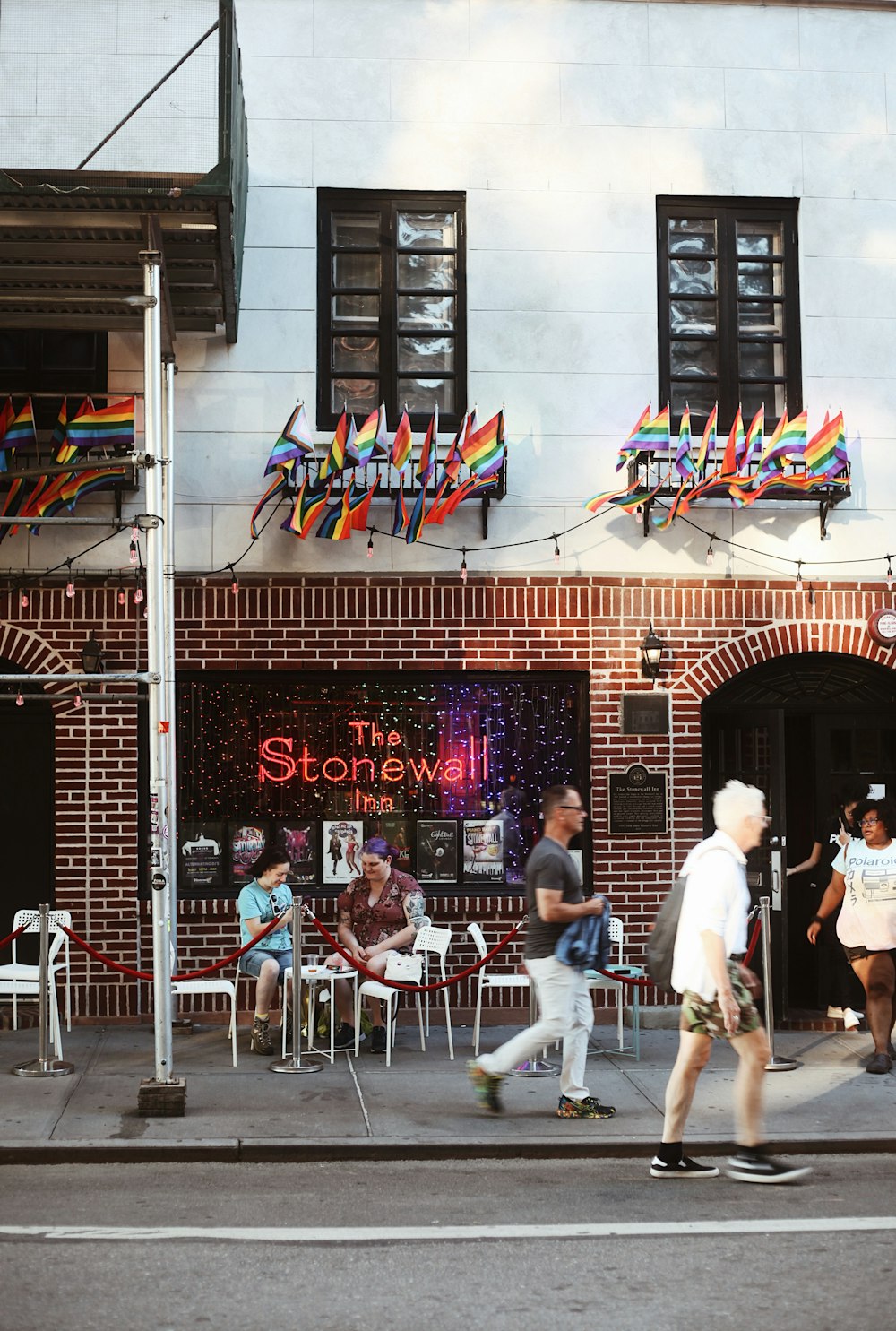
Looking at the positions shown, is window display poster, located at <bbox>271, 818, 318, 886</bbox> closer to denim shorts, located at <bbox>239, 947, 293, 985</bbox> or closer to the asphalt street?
denim shorts, located at <bbox>239, 947, 293, 985</bbox>

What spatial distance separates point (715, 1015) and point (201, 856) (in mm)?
5850

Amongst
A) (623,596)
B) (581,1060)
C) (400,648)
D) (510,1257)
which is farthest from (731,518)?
(510,1257)

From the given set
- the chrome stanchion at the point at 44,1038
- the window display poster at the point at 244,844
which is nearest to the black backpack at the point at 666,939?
the chrome stanchion at the point at 44,1038

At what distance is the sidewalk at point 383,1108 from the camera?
834 centimetres

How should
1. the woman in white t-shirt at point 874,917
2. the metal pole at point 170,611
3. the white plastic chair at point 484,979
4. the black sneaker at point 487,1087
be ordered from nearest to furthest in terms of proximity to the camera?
the black sneaker at point 487,1087 → the woman in white t-shirt at point 874,917 → the white plastic chair at point 484,979 → the metal pole at point 170,611

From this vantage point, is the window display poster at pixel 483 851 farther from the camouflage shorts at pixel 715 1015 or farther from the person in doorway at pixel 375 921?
the camouflage shorts at pixel 715 1015

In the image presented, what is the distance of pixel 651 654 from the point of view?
40.0 feet

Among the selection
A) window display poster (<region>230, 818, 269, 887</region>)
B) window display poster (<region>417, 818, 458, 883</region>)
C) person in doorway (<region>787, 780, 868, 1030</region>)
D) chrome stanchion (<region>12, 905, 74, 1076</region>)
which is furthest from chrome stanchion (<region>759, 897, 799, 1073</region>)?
chrome stanchion (<region>12, 905, 74, 1076</region>)

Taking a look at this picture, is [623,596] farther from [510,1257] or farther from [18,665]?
[510,1257]

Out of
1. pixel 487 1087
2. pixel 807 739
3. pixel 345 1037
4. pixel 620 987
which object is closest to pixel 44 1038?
pixel 345 1037

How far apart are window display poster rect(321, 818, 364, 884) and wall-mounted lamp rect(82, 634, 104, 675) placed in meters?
2.20

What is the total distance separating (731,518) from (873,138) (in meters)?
3.49

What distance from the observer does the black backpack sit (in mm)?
7605

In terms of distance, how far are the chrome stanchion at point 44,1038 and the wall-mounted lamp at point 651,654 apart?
503 centimetres
